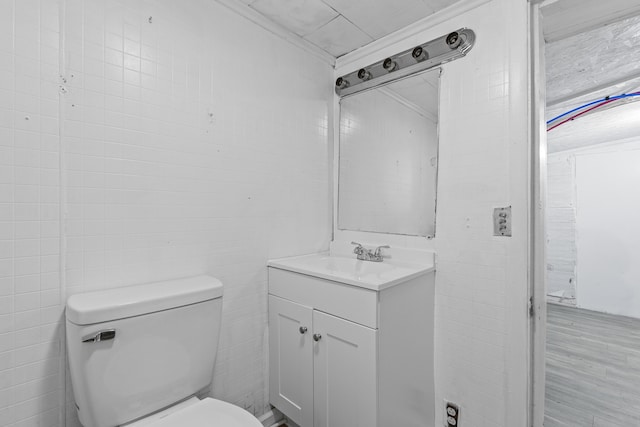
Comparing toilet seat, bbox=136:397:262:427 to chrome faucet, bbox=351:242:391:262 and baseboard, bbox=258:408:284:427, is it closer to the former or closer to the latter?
baseboard, bbox=258:408:284:427

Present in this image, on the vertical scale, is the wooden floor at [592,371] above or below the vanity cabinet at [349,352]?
below

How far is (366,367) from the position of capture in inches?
46.7

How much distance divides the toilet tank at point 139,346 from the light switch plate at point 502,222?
1219mm

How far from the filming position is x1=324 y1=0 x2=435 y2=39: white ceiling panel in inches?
56.7

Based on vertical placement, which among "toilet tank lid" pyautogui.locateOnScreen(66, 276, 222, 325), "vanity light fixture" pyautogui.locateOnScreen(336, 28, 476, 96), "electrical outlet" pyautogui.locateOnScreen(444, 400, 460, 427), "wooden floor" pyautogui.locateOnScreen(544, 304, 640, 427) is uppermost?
"vanity light fixture" pyautogui.locateOnScreen(336, 28, 476, 96)

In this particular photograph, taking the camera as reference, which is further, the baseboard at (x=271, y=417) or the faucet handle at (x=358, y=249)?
the faucet handle at (x=358, y=249)

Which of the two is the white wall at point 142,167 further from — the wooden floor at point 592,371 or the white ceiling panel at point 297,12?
the wooden floor at point 592,371

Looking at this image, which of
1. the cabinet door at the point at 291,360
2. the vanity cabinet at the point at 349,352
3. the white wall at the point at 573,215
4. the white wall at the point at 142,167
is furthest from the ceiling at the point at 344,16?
the white wall at the point at 573,215

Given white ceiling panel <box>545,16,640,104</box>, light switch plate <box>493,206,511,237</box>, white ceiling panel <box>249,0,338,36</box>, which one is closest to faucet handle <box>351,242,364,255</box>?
light switch plate <box>493,206,511,237</box>

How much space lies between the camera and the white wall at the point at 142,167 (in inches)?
37.3

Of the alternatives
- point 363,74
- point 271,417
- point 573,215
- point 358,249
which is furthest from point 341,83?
point 573,215

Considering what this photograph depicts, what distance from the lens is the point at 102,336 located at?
92 centimetres

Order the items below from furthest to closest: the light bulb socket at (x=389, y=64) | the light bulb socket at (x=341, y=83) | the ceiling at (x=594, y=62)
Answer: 1. the light bulb socket at (x=341, y=83)
2. the light bulb socket at (x=389, y=64)
3. the ceiling at (x=594, y=62)

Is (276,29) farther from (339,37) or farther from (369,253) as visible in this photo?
(369,253)
